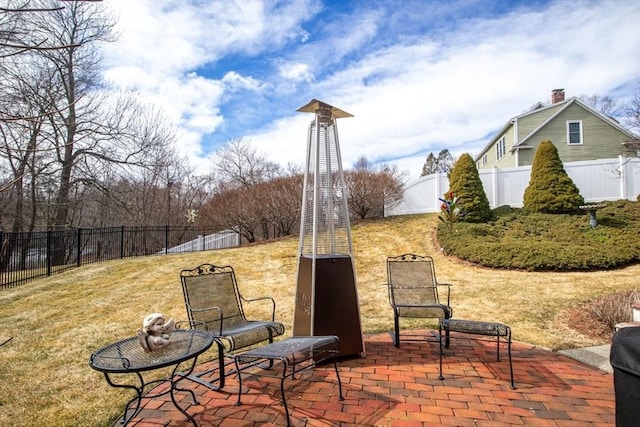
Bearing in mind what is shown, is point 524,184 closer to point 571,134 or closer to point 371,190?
point 371,190

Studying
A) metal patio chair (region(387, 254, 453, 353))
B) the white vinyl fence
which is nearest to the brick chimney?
the white vinyl fence

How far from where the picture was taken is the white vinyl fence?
11453mm

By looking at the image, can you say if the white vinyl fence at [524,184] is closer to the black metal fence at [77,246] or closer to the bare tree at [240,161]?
the black metal fence at [77,246]

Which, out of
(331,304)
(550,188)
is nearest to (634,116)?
(550,188)

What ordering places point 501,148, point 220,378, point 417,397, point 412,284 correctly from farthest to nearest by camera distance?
1. point 501,148
2. point 412,284
3. point 220,378
4. point 417,397

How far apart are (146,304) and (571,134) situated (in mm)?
17555

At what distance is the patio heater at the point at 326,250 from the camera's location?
346 centimetres

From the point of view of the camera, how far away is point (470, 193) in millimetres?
10875

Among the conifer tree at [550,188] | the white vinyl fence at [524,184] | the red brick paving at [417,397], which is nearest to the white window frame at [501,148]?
the white vinyl fence at [524,184]

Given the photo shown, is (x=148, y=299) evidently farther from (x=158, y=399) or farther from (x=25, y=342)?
(x=158, y=399)

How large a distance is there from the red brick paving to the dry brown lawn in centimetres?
71

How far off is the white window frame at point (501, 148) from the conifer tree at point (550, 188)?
6792 millimetres

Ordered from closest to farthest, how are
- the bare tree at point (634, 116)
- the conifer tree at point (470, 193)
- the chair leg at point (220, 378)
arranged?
1. the chair leg at point (220, 378)
2. the conifer tree at point (470, 193)
3. the bare tree at point (634, 116)

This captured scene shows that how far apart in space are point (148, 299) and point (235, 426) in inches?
195
